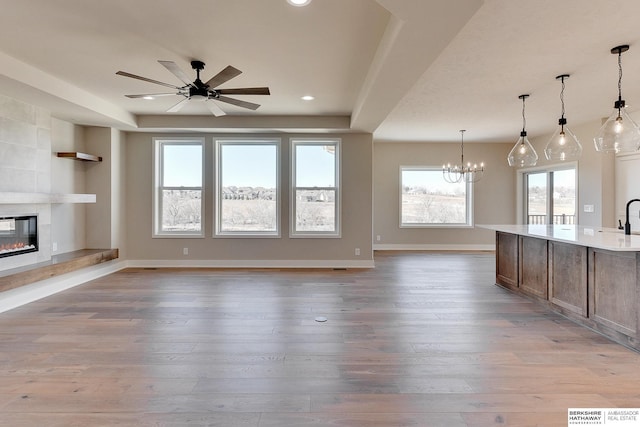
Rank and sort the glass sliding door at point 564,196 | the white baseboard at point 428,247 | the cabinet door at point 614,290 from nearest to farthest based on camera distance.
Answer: the cabinet door at point 614,290
the glass sliding door at point 564,196
the white baseboard at point 428,247

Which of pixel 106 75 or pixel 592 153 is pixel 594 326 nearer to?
pixel 592 153

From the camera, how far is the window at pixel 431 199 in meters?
8.60

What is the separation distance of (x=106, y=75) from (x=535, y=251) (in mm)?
5611

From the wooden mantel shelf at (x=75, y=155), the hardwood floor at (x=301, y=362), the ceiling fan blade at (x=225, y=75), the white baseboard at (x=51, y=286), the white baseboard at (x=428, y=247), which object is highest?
the ceiling fan blade at (x=225, y=75)

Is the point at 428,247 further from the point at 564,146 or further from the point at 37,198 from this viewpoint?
the point at 37,198

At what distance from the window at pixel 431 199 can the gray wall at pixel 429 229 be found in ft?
0.66

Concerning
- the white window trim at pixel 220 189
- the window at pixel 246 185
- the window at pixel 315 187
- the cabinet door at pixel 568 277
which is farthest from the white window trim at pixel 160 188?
the cabinet door at pixel 568 277

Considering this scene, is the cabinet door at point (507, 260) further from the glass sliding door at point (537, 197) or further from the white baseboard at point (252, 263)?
the glass sliding door at point (537, 197)

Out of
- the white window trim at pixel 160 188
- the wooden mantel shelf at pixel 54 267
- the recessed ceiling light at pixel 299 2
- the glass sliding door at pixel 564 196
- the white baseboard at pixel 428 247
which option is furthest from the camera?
the white baseboard at pixel 428 247

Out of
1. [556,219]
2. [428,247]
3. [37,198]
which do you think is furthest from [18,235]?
[556,219]

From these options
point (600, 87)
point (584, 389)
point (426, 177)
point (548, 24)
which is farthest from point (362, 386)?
point (426, 177)

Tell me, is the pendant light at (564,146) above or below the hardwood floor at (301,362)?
above

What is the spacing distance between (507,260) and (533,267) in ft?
1.96

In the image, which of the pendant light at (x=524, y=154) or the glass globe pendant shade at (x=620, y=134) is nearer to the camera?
the glass globe pendant shade at (x=620, y=134)
